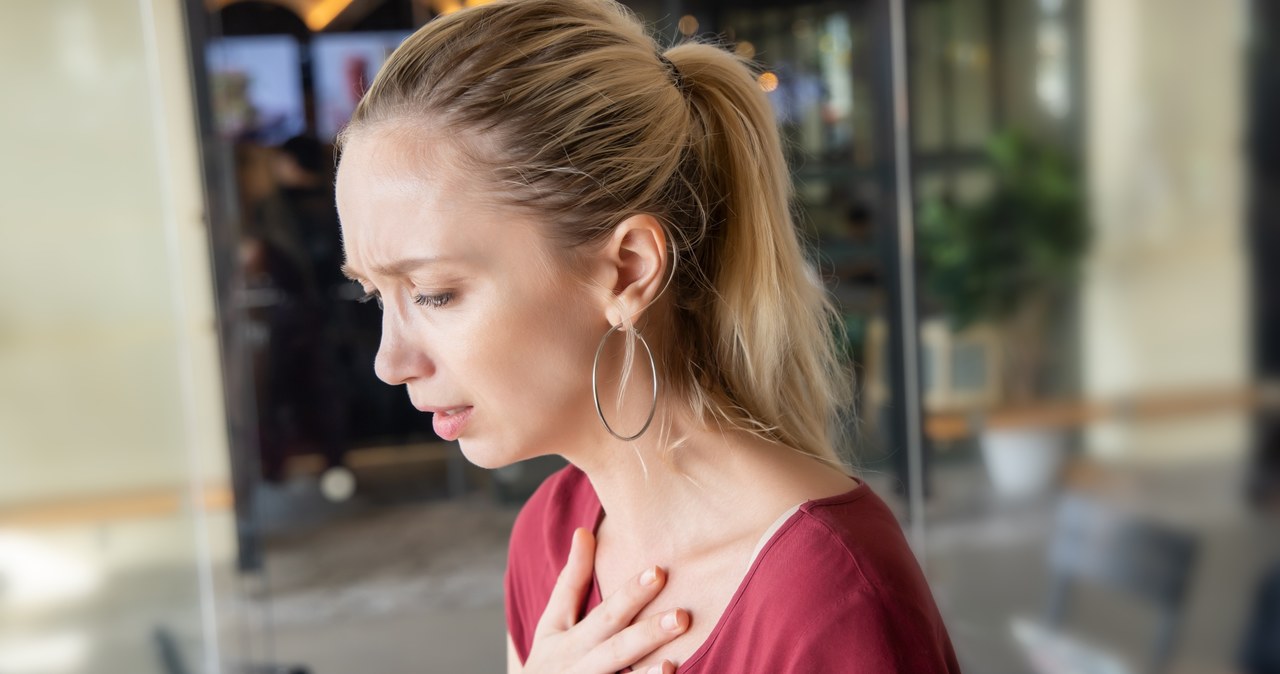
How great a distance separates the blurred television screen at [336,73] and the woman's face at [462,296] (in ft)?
8.09

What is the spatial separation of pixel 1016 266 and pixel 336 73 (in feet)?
6.67

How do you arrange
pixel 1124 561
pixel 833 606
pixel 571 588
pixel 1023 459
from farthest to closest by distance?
pixel 1023 459, pixel 1124 561, pixel 571 588, pixel 833 606

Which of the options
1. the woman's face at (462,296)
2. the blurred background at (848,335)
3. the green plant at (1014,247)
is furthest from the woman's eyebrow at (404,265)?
the green plant at (1014,247)

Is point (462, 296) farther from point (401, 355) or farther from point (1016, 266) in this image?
point (1016, 266)

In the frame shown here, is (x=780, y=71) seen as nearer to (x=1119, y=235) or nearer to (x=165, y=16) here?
(x=1119, y=235)

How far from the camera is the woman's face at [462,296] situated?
2.82ft

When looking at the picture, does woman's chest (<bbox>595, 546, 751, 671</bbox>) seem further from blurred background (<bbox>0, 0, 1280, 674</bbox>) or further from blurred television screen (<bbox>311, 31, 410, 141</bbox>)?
blurred television screen (<bbox>311, 31, 410, 141</bbox>)

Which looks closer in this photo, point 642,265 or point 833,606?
point 833,606

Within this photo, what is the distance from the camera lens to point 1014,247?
3234 mm

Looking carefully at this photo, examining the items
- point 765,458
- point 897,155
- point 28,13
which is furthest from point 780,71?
point 765,458

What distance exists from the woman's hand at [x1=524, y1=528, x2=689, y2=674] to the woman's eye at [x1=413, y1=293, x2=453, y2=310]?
0.91ft

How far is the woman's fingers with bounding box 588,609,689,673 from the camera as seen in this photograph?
893 mm

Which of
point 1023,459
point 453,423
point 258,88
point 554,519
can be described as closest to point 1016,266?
point 1023,459

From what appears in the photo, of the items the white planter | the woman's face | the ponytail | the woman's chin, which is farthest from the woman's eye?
the white planter
